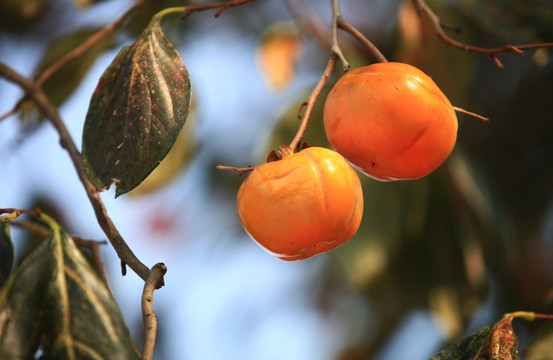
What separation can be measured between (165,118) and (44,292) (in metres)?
0.18

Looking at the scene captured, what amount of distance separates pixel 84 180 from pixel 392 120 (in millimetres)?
312

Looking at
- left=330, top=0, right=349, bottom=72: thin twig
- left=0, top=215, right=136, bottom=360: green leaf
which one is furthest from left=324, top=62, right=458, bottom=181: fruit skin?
left=0, top=215, right=136, bottom=360: green leaf

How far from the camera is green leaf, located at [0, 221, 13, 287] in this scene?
1.91 ft

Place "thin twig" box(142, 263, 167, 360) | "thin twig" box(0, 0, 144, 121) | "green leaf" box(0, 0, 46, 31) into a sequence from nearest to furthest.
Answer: "thin twig" box(142, 263, 167, 360) → "thin twig" box(0, 0, 144, 121) → "green leaf" box(0, 0, 46, 31)

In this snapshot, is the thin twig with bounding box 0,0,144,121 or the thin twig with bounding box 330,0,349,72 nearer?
the thin twig with bounding box 330,0,349,72

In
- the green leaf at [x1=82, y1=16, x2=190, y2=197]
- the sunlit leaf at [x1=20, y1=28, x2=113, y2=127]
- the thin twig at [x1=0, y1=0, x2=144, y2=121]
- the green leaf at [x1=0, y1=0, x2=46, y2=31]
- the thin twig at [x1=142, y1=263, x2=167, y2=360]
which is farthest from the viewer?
the green leaf at [x1=0, y1=0, x2=46, y2=31]

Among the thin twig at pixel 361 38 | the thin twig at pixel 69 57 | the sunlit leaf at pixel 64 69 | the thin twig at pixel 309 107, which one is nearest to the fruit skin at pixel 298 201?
the thin twig at pixel 309 107

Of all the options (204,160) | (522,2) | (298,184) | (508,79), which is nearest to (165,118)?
(298,184)

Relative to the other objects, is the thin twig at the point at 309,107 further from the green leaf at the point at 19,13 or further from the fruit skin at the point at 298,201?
→ the green leaf at the point at 19,13

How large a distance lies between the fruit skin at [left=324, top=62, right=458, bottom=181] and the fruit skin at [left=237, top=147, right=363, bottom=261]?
47 millimetres

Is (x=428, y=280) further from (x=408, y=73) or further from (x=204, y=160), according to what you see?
(x=408, y=73)

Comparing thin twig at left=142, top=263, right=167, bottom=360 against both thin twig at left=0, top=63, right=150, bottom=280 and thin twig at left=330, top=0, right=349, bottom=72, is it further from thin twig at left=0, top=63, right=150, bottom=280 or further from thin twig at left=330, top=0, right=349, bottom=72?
thin twig at left=330, top=0, right=349, bottom=72

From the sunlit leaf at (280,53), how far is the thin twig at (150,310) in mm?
901

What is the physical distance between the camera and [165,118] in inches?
23.3
